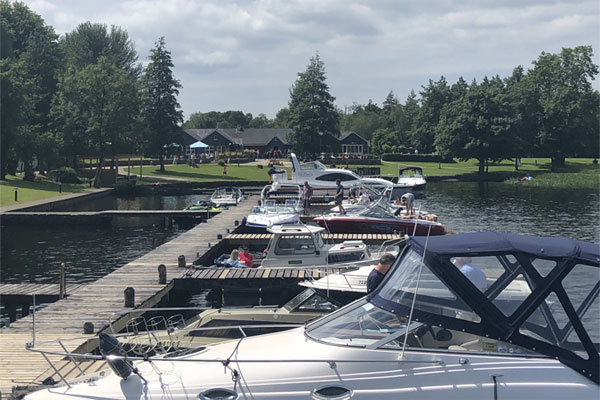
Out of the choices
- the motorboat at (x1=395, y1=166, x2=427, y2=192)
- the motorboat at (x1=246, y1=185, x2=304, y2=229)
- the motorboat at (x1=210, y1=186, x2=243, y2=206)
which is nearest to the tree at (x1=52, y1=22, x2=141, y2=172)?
the motorboat at (x1=210, y1=186, x2=243, y2=206)

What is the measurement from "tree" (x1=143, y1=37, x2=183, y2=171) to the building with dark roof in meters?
40.5

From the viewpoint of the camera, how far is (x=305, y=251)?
73.2 feet

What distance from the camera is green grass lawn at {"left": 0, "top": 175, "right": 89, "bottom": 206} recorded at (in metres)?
49.9

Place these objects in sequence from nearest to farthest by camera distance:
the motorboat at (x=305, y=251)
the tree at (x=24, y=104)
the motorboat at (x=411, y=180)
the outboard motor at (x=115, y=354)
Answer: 1. the outboard motor at (x=115, y=354)
2. the motorboat at (x=305, y=251)
3. the tree at (x=24, y=104)
4. the motorboat at (x=411, y=180)

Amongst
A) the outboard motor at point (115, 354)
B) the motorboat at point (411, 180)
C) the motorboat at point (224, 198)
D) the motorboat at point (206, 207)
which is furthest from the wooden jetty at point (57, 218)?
the outboard motor at point (115, 354)

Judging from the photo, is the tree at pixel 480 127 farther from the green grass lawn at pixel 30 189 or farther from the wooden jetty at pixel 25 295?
the wooden jetty at pixel 25 295

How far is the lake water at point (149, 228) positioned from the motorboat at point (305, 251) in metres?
8.98

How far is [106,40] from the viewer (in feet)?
372

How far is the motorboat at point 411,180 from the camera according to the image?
58469 mm

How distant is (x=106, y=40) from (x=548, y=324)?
116083 millimetres

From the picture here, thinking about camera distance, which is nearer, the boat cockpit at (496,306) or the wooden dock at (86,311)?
the boat cockpit at (496,306)

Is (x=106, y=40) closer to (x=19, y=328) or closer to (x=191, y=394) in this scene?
(x=19, y=328)

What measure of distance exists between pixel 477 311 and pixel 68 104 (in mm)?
71394

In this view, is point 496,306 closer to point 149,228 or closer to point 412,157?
point 149,228
